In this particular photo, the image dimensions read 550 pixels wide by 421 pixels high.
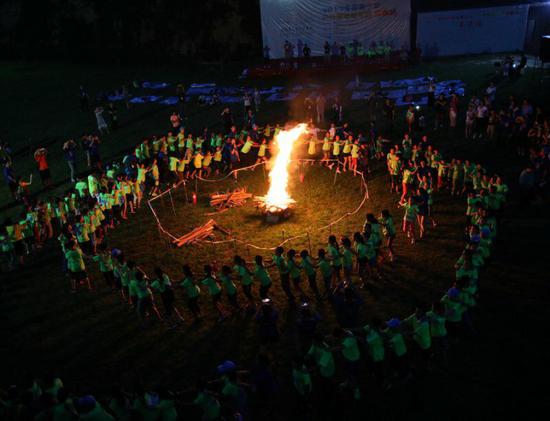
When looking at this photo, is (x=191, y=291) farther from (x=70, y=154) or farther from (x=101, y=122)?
(x=101, y=122)

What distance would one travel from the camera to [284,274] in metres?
15.8

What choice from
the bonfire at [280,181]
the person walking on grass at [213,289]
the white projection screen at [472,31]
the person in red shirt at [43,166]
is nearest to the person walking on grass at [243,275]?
the person walking on grass at [213,289]

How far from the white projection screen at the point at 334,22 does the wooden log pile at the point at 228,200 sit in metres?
25.4

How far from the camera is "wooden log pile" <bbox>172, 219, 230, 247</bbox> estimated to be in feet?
67.5

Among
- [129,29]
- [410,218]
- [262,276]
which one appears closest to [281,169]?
[410,218]

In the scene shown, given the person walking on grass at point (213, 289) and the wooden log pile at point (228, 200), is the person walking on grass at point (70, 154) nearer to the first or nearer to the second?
the wooden log pile at point (228, 200)

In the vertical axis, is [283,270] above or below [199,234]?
above

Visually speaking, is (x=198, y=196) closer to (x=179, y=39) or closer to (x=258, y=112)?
(x=258, y=112)

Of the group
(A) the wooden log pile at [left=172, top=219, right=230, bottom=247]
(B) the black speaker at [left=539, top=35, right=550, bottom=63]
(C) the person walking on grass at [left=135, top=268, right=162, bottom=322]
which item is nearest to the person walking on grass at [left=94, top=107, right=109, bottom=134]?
(A) the wooden log pile at [left=172, top=219, right=230, bottom=247]

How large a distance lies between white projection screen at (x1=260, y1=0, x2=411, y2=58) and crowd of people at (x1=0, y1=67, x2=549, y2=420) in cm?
1610

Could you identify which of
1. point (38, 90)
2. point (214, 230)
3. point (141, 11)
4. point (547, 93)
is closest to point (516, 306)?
point (214, 230)

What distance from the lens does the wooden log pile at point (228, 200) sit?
23.8 meters

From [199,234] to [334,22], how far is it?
29875mm

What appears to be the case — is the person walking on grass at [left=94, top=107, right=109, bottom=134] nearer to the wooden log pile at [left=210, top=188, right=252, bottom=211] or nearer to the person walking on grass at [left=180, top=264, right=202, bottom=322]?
the wooden log pile at [left=210, top=188, right=252, bottom=211]
